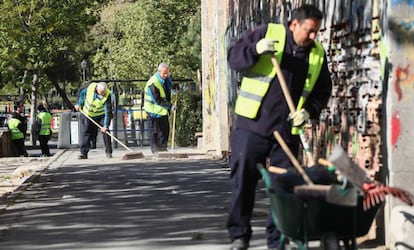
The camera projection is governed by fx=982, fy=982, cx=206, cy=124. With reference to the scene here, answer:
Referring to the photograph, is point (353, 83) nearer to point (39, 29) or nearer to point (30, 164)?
point (30, 164)

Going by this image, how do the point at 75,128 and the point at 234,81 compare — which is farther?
the point at 75,128

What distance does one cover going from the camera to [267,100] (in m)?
7.24

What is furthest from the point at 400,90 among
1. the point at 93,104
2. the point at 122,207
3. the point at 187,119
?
the point at 187,119

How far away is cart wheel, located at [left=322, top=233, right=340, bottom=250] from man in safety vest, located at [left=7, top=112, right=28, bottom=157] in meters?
22.9

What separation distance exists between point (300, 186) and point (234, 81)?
10905 mm

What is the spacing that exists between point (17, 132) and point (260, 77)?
21.8 metres

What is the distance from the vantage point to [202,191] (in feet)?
42.1

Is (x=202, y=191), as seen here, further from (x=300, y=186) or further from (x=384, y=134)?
(x=300, y=186)

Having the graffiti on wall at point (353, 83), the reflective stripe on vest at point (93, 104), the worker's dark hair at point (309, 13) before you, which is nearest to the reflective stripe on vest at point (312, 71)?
the worker's dark hair at point (309, 13)

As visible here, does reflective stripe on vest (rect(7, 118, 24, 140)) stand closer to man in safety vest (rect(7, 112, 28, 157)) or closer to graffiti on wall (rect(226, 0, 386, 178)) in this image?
man in safety vest (rect(7, 112, 28, 157))

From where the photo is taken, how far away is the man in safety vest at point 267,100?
7.18 m

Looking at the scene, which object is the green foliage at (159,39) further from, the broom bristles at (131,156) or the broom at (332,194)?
the broom at (332,194)

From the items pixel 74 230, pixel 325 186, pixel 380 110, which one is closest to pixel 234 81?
pixel 74 230

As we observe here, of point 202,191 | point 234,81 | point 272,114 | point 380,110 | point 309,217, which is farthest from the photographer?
point 234,81
